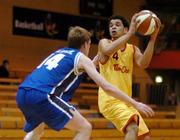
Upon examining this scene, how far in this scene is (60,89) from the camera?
4305 millimetres

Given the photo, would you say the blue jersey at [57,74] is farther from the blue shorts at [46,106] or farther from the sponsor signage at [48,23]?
the sponsor signage at [48,23]

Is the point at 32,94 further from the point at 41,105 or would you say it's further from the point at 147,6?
the point at 147,6

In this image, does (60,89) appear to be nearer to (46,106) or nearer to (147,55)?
(46,106)

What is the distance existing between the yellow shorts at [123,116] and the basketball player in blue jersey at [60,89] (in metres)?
0.79

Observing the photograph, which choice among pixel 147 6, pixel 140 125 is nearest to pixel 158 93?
pixel 147 6

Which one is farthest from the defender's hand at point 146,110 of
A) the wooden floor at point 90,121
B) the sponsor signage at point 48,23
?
the sponsor signage at point 48,23

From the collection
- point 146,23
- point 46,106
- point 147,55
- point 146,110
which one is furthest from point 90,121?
point 146,110

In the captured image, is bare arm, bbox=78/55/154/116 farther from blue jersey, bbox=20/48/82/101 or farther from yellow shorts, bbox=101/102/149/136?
yellow shorts, bbox=101/102/149/136

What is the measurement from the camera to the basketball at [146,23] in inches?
199

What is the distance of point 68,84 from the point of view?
14.3ft

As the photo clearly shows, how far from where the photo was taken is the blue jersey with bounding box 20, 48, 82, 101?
166 inches

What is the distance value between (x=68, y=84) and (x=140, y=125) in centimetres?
113

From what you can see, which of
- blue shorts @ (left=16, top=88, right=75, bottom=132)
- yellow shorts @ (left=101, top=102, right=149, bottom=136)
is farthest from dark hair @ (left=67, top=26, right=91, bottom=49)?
yellow shorts @ (left=101, top=102, right=149, bottom=136)

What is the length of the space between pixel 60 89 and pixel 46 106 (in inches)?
8.7
